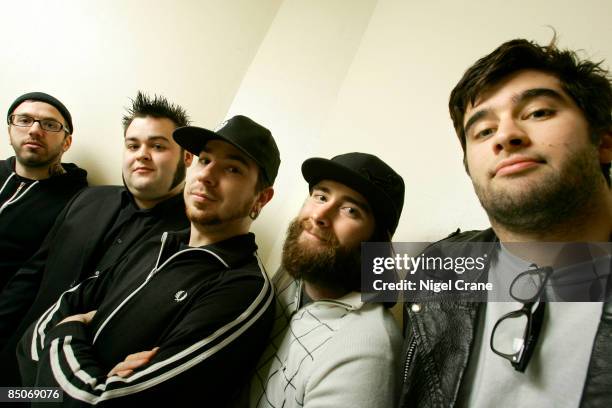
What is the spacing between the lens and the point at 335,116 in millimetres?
1554

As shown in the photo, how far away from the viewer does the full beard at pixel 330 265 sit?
2.87ft

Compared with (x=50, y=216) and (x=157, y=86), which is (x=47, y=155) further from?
(x=157, y=86)

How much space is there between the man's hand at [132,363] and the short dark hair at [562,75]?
114 centimetres

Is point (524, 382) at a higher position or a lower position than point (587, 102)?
lower

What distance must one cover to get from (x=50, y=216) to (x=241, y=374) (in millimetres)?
1474

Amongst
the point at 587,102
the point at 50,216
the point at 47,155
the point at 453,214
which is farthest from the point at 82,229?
the point at 587,102

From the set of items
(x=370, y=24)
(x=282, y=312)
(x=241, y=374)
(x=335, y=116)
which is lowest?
(x=241, y=374)

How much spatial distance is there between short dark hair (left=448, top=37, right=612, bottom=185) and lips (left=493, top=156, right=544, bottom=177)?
0.17m

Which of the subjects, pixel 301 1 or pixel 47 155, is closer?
pixel 47 155

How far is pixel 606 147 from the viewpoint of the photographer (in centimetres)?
69

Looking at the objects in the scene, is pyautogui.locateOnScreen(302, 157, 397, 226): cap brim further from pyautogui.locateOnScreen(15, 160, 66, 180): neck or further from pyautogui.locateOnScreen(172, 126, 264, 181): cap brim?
pyautogui.locateOnScreen(15, 160, 66, 180): neck

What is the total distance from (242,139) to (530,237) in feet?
3.16

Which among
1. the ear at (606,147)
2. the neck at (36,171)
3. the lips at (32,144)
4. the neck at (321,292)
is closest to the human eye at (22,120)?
Result: the lips at (32,144)

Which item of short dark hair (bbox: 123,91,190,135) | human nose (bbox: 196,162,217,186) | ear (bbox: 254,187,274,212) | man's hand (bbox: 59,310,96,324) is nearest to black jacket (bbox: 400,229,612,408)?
ear (bbox: 254,187,274,212)
